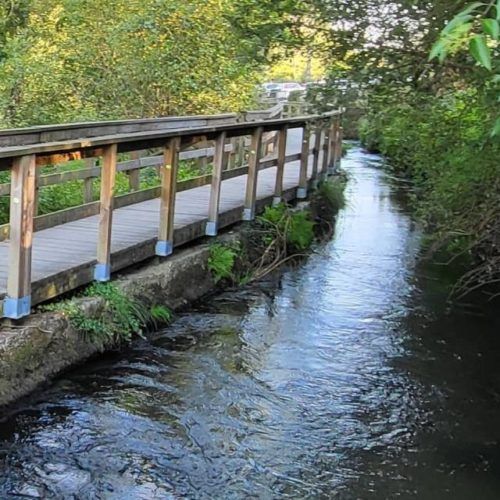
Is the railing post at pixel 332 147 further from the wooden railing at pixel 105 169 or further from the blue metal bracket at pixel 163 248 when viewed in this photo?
the blue metal bracket at pixel 163 248

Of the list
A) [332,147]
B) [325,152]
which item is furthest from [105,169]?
[332,147]

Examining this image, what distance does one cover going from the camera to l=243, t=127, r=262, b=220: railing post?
373 inches

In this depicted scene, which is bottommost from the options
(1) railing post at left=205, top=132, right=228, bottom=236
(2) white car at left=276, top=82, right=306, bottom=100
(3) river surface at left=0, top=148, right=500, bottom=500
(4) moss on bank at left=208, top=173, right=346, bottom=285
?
(3) river surface at left=0, top=148, right=500, bottom=500

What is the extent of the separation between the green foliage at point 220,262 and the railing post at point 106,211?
6.84 feet

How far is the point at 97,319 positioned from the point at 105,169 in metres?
1.20

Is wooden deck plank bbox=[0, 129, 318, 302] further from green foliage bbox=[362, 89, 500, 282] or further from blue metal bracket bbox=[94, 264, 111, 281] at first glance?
green foliage bbox=[362, 89, 500, 282]

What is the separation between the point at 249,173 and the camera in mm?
9539

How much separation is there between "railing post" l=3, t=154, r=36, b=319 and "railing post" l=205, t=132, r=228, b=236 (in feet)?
11.1

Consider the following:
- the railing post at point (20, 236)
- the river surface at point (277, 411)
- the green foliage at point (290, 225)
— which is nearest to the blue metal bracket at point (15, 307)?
the railing post at point (20, 236)

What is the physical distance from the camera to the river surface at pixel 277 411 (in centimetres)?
451

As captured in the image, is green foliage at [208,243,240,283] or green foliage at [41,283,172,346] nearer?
green foliage at [41,283,172,346]

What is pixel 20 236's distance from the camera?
5164 mm

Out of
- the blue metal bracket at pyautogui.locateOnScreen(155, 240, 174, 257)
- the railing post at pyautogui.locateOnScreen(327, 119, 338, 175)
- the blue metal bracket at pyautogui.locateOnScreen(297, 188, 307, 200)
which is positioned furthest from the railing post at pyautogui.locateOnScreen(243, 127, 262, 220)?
the railing post at pyautogui.locateOnScreen(327, 119, 338, 175)

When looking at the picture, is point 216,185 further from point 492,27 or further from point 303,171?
point 492,27
